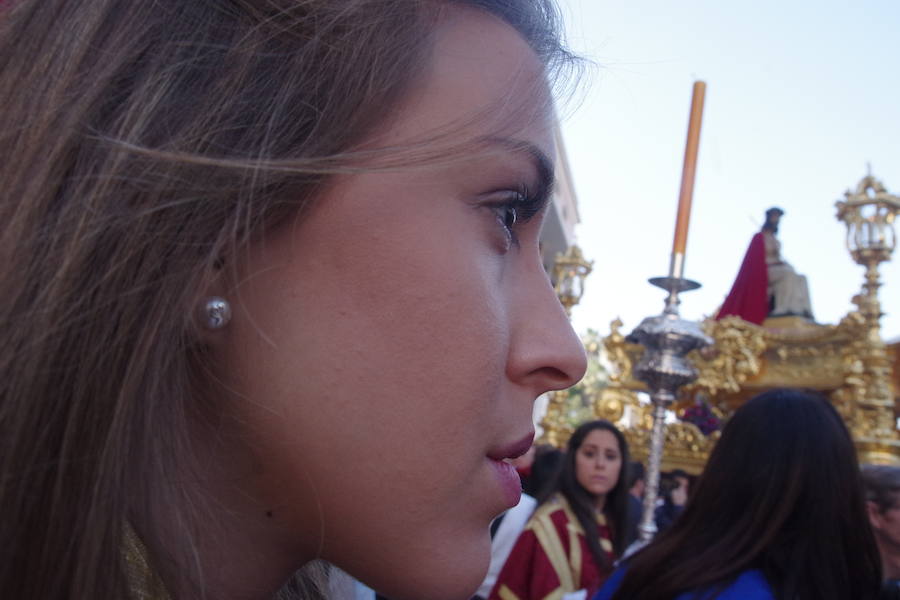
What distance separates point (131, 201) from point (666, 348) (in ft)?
8.39

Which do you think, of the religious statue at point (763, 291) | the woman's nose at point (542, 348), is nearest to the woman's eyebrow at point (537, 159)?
the woman's nose at point (542, 348)

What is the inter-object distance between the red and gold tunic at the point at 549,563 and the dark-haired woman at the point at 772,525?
3.50 feet

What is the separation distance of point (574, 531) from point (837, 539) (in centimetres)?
170

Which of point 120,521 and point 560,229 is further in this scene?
point 560,229

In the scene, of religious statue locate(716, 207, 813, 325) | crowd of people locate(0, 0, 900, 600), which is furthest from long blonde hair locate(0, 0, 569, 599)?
religious statue locate(716, 207, 813, 325)

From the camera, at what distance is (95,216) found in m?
0.67

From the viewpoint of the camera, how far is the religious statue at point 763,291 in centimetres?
808

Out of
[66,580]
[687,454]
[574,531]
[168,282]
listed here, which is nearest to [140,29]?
[168,282]

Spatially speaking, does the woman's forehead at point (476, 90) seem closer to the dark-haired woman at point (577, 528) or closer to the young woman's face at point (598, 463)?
the dark-haired woman at point (577, 528)

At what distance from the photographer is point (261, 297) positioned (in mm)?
743

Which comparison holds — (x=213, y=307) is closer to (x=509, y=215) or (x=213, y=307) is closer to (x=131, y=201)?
(x=131, y=201)

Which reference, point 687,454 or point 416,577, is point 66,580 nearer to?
point 416,577

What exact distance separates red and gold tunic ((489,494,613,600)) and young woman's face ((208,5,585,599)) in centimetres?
253

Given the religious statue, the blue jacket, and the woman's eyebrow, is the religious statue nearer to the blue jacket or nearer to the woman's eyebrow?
the blue jacket
